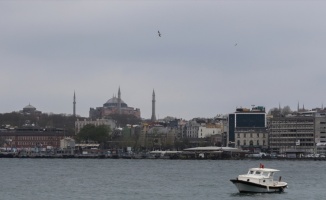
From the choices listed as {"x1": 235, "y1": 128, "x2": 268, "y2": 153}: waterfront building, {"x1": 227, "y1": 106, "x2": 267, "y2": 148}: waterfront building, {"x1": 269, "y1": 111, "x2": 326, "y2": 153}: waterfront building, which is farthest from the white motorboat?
{"x1": 235, "y1": 128, "x2": 268, "y2": 153}: waterfront building

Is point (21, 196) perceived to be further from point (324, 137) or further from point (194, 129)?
point (194, 129)

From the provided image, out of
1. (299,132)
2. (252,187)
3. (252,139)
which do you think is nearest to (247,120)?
(252,139)

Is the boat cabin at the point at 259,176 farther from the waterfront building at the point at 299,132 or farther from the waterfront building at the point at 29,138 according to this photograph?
the waterfront building at the point at 29,138

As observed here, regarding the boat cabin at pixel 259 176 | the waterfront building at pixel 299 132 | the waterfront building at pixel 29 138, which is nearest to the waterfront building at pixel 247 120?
the waterfront building at pixel 299 132

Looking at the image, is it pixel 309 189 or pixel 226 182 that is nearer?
pixel 309 189

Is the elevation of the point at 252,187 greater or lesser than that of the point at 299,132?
lesser

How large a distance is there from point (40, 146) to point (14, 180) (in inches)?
4434

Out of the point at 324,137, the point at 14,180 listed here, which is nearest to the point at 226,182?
the point at 14,180

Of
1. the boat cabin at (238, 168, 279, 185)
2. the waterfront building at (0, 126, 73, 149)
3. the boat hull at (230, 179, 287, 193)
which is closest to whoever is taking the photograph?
the boat hull at (230, 179, 287, 193)

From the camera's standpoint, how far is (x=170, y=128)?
192125mm

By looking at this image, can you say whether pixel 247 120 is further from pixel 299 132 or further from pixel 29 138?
pixel 29 138

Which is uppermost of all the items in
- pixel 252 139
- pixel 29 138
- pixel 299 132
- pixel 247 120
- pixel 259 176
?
pixel 247 120

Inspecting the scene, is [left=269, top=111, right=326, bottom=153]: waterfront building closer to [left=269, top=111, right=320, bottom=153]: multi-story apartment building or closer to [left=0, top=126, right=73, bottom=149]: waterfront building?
[left=269, top=111, right=320, bottom=153]: multi-story apartment building

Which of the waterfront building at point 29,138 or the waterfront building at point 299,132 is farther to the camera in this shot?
the waterfront building at point 29,138
